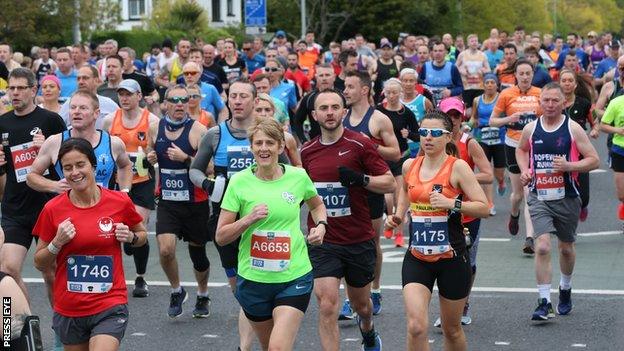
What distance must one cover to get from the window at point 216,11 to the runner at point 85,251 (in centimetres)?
8162

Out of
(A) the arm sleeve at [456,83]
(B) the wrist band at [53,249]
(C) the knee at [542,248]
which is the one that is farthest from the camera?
(A) the arm sleeve at [456,83]

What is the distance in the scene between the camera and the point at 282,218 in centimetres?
754

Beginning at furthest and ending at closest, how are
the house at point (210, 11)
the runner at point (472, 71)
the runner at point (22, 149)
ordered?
the house at point (210, 11)
the runner at point (472, 71)
the runner at point (22, 149)

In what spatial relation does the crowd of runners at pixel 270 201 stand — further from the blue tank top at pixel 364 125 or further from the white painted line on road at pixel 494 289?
the white painted line on road at pixel 494 289

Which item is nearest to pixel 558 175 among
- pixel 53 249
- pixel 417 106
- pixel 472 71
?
pixel 417 106

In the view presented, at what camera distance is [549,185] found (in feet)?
34.9

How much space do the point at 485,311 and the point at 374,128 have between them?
1.82 meters

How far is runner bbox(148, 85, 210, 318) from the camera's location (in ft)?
35.2

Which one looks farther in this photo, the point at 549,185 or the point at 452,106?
the point at 549,185

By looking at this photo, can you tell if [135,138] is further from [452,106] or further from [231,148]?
[452,106]

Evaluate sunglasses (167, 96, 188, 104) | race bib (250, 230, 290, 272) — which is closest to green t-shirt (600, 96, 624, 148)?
sunglasses (167, 96, 188, 104)

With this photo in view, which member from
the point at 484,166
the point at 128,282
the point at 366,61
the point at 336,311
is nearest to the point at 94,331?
the point at 336,311

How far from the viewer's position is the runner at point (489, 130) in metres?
16.3

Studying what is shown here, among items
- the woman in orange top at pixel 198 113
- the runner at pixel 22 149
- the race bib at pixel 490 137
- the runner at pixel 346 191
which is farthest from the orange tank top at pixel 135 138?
the race bib at pixel 490 137
